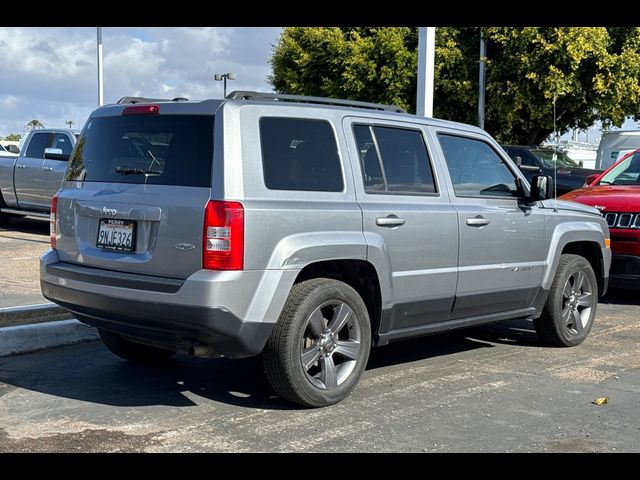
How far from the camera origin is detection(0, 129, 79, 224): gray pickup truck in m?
14.9

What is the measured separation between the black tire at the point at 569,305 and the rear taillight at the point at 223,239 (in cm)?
347

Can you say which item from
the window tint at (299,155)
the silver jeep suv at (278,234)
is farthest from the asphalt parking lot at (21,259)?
the window tint at (299,155)

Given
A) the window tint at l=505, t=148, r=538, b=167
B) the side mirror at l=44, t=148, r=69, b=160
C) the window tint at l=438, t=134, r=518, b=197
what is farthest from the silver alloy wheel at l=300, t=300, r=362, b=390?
the window tint at l=505, t=148, r=538, b=167

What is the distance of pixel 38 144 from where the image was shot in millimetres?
15625

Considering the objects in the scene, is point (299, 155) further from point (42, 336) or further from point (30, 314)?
point (30, 314)

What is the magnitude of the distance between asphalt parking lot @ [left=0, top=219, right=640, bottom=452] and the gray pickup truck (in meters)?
8.65

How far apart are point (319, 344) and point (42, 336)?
2.82 metres

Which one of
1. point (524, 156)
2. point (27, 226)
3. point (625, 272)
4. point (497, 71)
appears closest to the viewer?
point (625, 272)

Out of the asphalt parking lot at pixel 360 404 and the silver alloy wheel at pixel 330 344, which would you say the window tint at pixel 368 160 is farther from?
the asphalt parking lot at pixel 360 404

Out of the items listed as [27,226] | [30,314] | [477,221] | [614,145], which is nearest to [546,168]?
[614,145]

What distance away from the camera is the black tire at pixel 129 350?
6.25 meters

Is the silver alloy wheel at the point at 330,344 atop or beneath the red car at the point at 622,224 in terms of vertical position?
beneath

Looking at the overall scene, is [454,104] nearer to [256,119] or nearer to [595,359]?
[595,359]

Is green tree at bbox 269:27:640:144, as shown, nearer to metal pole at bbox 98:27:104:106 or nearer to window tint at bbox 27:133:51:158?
metal pole at bbox 98:27:104:106
